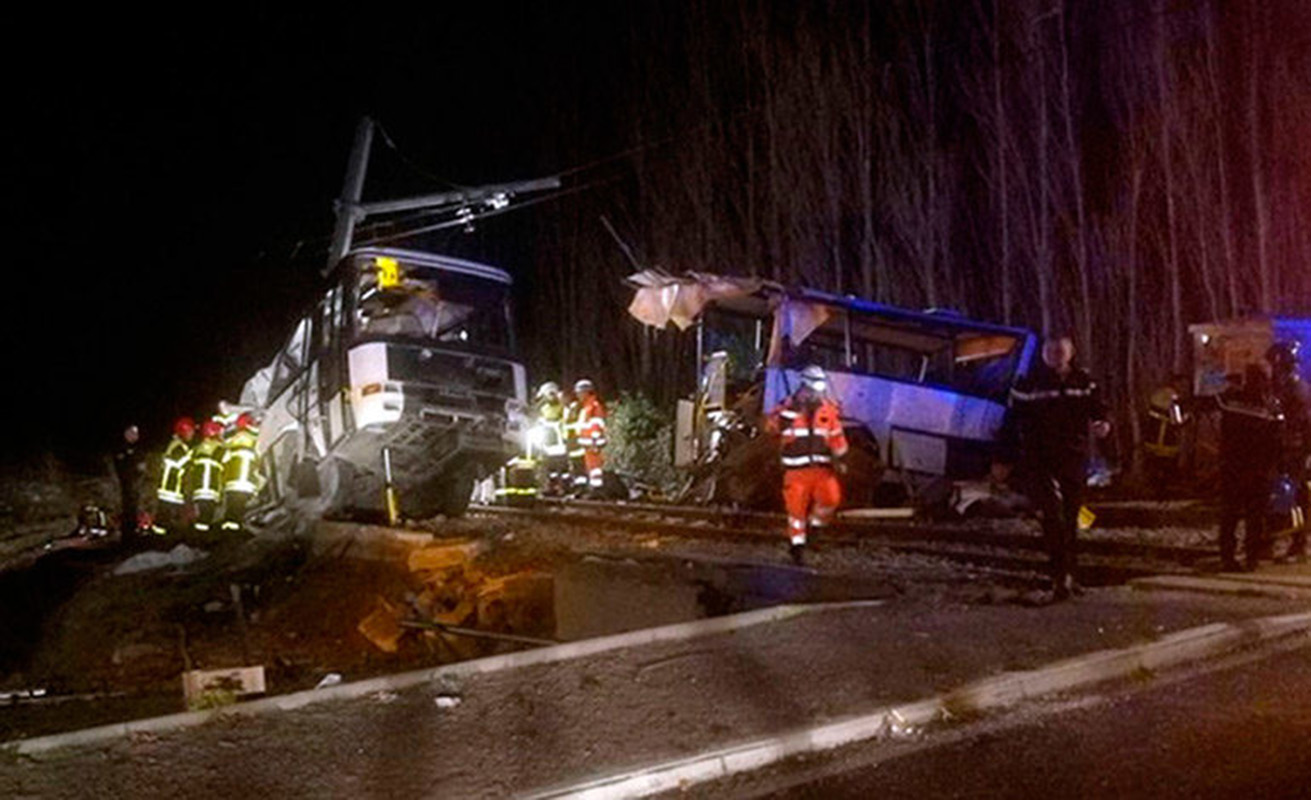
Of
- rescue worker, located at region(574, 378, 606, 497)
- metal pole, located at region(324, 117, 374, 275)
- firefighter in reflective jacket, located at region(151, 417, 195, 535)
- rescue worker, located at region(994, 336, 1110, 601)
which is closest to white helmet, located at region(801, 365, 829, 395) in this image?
rescue worker, located at region(994, 336, 1110, 601)

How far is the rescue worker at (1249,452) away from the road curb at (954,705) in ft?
6.87

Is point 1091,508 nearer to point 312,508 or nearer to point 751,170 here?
point 312,508

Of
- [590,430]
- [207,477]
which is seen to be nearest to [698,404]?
[590,430]

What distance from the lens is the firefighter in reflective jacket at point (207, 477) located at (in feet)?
59.7

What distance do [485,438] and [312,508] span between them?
8.84 ft

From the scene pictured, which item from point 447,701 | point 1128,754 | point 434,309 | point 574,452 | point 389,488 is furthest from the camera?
point 574,452

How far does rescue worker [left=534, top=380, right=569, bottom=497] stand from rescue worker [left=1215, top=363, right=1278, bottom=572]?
1243 centimetres

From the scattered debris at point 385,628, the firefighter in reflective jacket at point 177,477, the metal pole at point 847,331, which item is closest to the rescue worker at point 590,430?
the metal pole at point 847,331

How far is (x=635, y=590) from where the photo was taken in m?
10.6

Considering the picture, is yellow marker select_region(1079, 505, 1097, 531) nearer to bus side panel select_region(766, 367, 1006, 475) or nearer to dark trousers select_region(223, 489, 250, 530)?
bus side panel select_region(766, 367, 1006, 475)

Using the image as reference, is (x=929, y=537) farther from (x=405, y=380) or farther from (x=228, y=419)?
(x=228, y=419)

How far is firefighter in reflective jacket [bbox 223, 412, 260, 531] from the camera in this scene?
17.9 metres

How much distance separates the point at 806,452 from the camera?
11.1m

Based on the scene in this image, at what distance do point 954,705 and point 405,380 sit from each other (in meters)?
10.0
